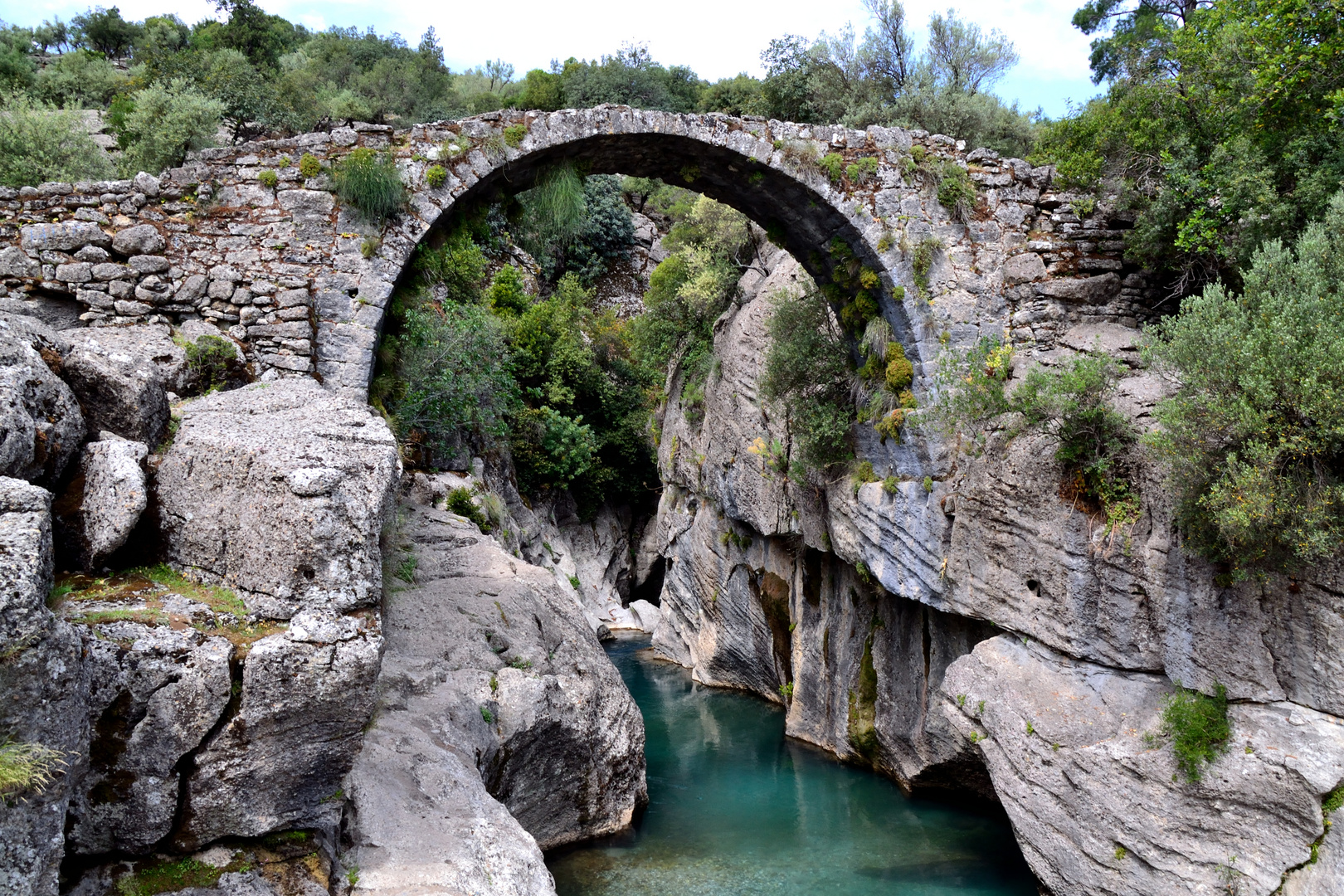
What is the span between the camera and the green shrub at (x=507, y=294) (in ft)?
67.6

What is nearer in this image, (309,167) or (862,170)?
(309,167)

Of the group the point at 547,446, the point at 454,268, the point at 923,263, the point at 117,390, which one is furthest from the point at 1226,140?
the point at 547,446

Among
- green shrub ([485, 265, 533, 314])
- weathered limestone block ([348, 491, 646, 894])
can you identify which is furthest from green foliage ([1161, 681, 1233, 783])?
green shrub ([485, 265, 533, 314])

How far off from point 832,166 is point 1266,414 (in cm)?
551

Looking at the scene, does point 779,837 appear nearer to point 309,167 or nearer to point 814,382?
point 814,382

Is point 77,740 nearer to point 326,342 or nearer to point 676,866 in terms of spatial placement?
point 326,342

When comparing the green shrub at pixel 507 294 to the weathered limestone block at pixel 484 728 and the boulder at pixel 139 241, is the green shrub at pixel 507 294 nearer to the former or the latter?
the weathered limestone block at pixel 484 728

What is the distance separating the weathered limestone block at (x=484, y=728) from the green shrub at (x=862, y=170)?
5781 millimetres

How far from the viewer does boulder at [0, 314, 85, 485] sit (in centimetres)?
384

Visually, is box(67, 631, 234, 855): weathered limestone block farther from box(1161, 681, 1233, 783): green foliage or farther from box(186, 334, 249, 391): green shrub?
box(1161, 681, 1233, 783): green foliage

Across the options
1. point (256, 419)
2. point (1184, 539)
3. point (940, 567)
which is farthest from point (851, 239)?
point (256, 419)

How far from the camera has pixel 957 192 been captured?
9344mm

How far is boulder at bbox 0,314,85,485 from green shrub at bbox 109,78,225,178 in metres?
14.0

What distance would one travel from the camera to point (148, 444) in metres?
4.83
